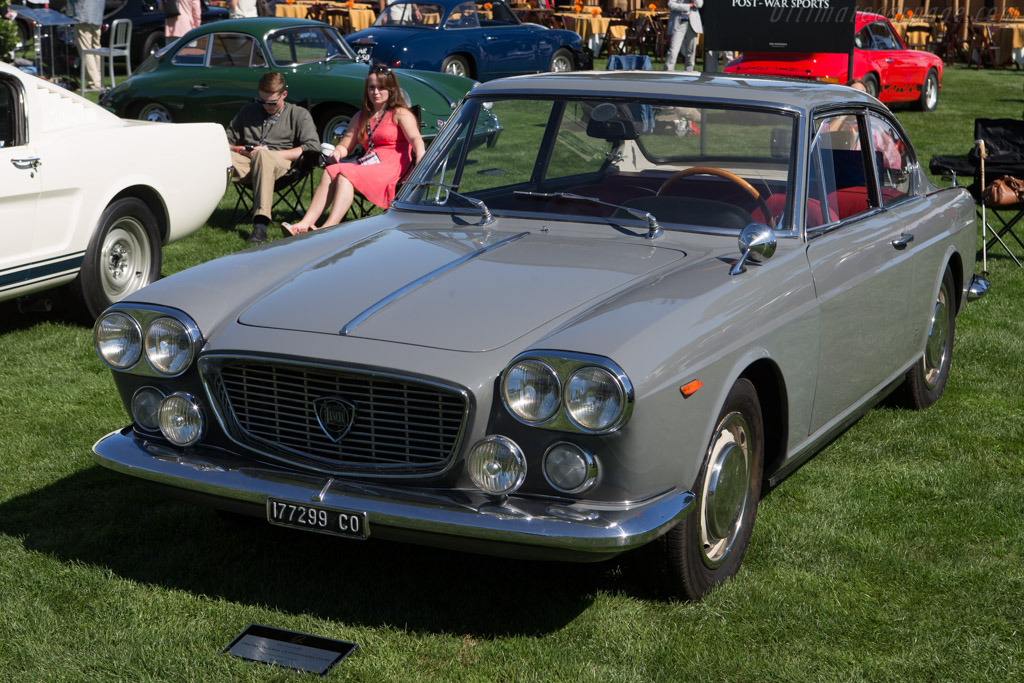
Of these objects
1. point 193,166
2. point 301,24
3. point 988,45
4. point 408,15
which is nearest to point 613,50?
point 988,45

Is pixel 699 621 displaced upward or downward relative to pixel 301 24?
downward

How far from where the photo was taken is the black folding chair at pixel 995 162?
29.1 feet

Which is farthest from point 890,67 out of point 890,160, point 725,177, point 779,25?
point 725,177

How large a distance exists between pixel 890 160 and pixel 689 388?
244 cm

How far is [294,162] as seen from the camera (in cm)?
1021

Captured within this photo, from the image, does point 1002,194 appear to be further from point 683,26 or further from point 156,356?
point 683,26

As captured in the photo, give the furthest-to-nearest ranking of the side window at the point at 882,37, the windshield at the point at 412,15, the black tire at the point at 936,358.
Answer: the side window at the point at 882,37 → the windshield at the point at 412,15 → the black tire at the point at 936,358

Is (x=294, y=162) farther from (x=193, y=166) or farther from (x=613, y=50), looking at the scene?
(x=613, y=50)

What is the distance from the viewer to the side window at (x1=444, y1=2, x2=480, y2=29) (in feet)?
58.3

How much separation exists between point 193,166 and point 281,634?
474 centimetres

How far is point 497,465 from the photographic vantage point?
3.38m

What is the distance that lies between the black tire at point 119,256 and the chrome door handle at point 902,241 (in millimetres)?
4267

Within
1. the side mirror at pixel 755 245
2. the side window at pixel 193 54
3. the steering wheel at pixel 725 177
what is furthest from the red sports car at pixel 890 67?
the side mirror at pixel 755 245

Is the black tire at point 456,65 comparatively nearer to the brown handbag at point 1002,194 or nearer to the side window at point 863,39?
the side window at point 863,39
